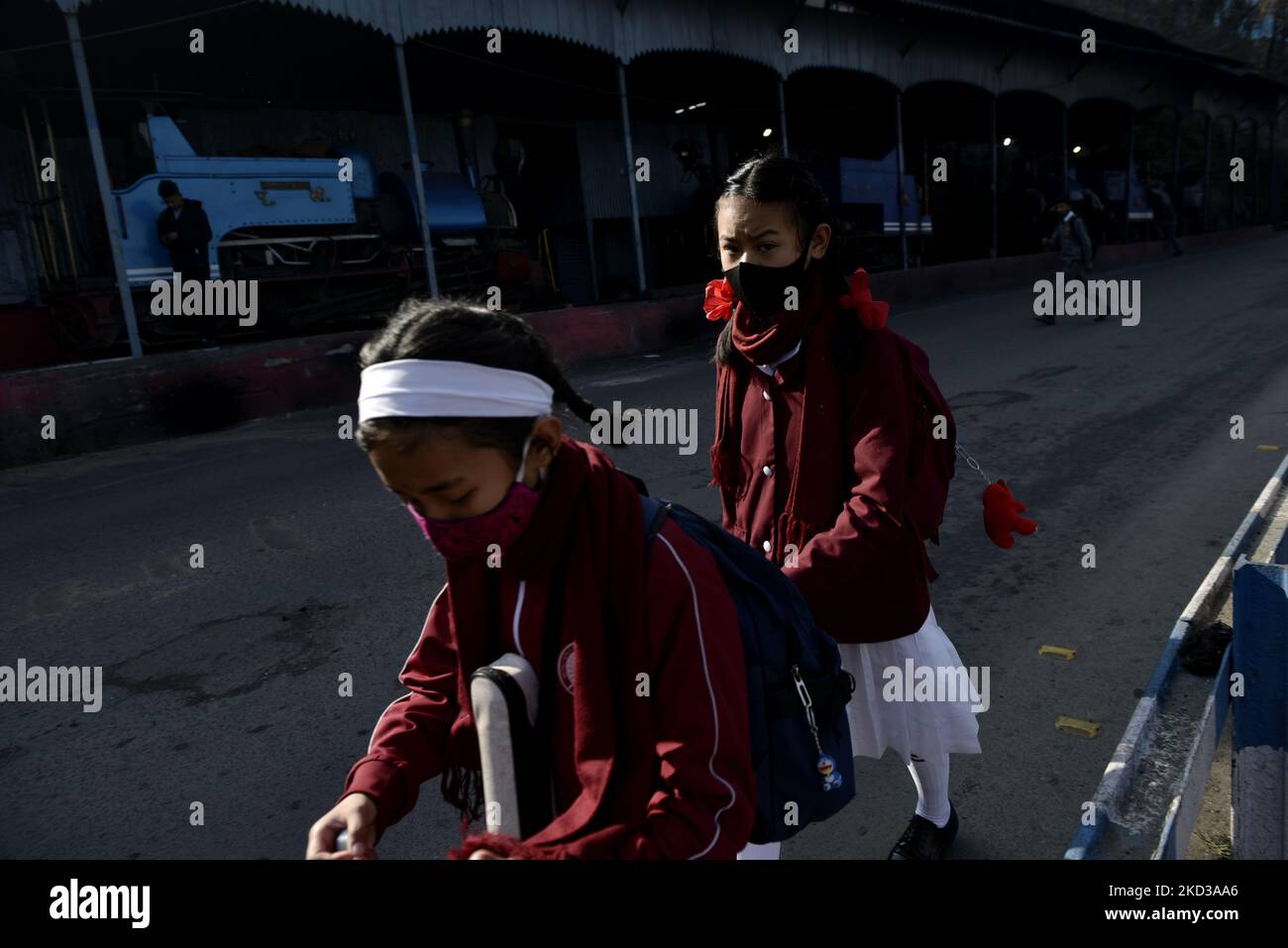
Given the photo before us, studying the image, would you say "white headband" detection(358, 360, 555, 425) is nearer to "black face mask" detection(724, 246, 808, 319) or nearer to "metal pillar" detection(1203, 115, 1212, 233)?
"black face mask" detection(724, 246, 808, 319)

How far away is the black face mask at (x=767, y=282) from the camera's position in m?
2.13

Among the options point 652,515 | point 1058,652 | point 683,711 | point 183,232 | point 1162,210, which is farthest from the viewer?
point 1162,210

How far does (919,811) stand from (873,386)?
4.13 feet

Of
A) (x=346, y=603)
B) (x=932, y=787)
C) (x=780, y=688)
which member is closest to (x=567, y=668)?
(x=780, y=688)

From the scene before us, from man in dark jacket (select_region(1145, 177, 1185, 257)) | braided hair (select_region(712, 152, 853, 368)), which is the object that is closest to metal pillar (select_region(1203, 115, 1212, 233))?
man in dark jacket (select_region(1145, 177, 1185, 257))

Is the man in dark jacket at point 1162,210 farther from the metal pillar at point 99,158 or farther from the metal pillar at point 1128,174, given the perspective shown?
the metal pillar at point 99,158

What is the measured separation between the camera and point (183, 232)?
33.2 ft

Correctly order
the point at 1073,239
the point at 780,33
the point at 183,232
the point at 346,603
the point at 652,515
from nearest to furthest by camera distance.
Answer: the point at 652,515
the point at 346,603
the point at 183,232
the point at 1073,239
the point at 780,33

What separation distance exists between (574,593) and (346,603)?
345cm

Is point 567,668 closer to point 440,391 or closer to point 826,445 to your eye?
point 440,391

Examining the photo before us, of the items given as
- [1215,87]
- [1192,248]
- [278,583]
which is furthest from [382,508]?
[1215,87]

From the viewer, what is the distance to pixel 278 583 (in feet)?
15.5

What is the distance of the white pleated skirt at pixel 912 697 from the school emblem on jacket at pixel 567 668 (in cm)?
110

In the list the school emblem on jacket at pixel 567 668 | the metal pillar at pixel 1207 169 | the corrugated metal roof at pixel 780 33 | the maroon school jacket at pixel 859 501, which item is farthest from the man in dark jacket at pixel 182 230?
the metal pillar at pixel 1207 169
